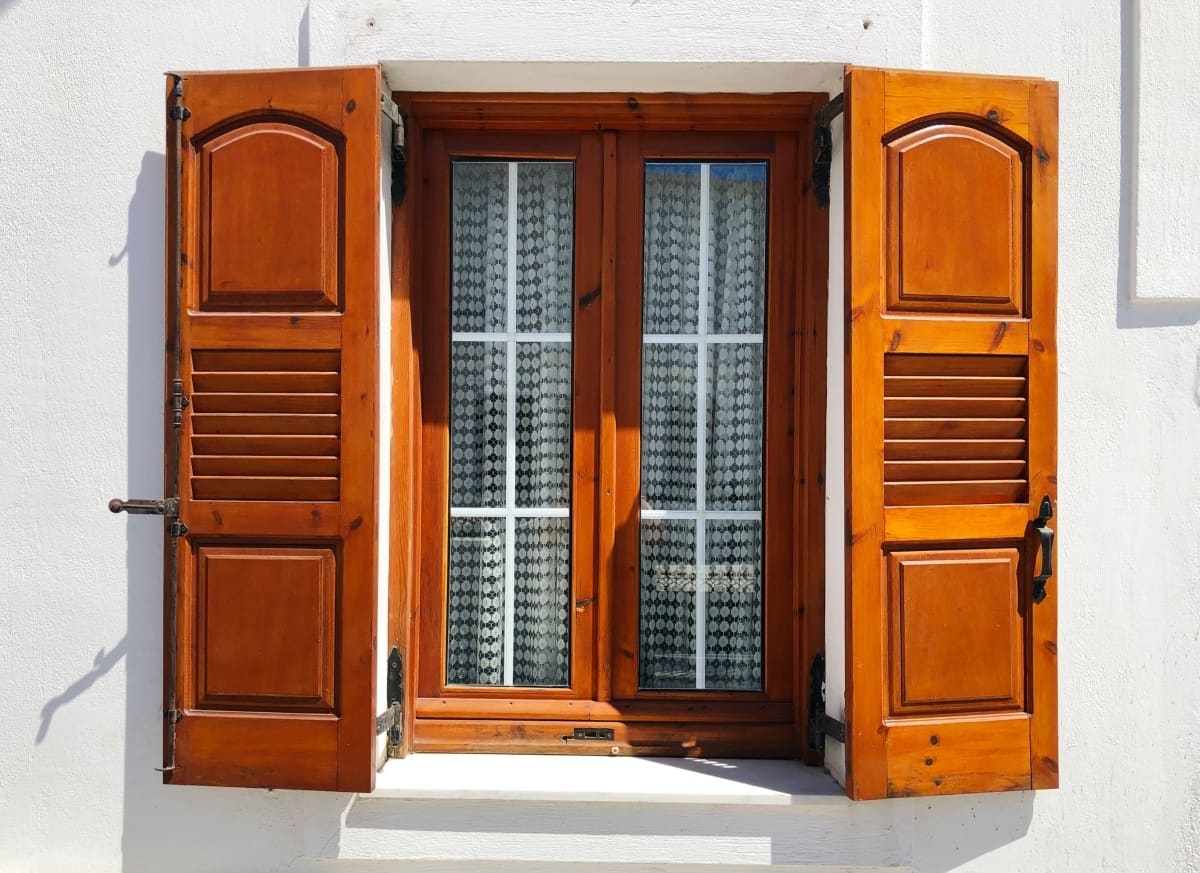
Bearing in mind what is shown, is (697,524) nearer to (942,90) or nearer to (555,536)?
(555,536)

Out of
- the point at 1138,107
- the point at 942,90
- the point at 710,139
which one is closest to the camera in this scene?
the point at 942,90

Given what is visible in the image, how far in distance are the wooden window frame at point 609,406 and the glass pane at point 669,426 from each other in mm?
59

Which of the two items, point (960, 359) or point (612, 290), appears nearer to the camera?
point (960, 359)

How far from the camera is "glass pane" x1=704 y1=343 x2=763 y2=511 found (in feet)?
10.4

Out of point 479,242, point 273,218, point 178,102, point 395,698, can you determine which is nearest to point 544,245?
point 479,242

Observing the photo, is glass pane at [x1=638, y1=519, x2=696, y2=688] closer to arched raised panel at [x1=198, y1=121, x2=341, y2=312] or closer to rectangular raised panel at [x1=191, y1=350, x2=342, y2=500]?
rectangular raised panel at [x1=191, y1=350, x2=342, y2=500]

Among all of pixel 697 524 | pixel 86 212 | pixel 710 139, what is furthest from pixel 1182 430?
pixel 86 212

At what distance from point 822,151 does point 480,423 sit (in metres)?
1.42

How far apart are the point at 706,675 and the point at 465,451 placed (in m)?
1.11

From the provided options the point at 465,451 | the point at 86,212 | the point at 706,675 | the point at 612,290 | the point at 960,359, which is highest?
the point at 86,212

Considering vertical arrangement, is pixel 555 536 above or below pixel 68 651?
above

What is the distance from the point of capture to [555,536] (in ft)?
10.4

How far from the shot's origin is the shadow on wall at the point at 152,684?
2.91 meters

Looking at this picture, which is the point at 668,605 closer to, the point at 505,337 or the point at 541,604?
the point at 541,604
